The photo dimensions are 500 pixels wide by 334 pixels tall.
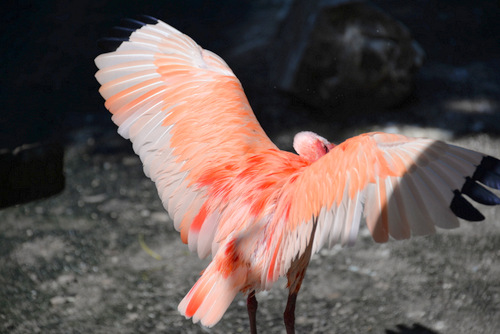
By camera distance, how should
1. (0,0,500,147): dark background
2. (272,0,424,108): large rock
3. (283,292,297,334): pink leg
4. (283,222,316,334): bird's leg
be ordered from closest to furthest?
(283,222,316,334): bird's leg
(283,292,297,334): pink leg
(272,0,424,108): large rock
(0,0,500,147): dark background

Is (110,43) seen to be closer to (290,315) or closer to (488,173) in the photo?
(290,315)

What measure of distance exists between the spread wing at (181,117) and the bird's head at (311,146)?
0.57ft

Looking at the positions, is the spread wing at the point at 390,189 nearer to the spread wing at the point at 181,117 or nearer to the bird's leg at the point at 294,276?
the bird's leg at the point at 294,276

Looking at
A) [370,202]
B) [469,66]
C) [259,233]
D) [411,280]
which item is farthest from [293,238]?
[469,66]

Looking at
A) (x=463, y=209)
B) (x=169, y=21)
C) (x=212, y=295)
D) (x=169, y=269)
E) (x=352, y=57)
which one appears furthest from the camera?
(x=169, y=21)

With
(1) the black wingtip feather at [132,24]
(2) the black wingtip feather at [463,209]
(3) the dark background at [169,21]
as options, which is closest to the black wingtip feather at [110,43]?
(1) the black wingtip feather at [132,24]

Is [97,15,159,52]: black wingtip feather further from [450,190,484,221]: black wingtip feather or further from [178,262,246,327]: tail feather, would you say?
[450,190,484,221]: black wingtip feather

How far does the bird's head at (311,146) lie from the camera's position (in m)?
2.87

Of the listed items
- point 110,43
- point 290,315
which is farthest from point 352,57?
point 290,315

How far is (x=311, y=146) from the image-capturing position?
288 centimetres

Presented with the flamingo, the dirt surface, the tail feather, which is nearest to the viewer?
the flamingo

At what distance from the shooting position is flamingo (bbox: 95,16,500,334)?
79.4 inches

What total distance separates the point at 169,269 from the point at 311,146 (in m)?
1.42

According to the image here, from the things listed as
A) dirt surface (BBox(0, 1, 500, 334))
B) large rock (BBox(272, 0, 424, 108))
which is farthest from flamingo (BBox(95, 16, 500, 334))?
large rock (BBox(272, 0, 424, 108))
